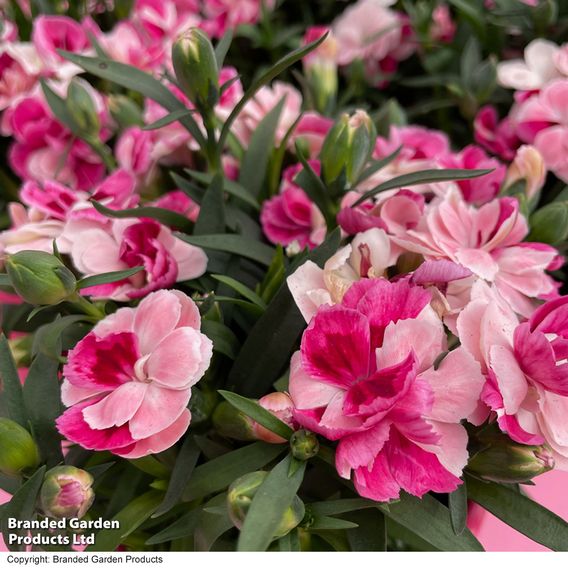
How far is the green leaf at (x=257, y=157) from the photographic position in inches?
25.2

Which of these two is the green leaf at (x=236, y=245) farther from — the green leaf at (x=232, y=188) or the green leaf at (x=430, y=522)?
the green leaf at (x=430, y=522)

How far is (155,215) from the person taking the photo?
1.82 ft

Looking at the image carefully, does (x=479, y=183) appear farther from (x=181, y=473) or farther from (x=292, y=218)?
(x=181, y=473)

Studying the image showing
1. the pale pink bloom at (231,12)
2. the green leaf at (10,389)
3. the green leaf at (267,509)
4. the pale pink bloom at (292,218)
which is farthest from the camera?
the pale pink bloom at (231,12)

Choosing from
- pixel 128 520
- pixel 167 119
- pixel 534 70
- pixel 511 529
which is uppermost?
pixel 167 119

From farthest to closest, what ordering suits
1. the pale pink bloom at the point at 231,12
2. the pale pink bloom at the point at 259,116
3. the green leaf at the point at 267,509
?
the pale pink bloom at the point at 231,12, the pale pink bloom at the point at 259,116, the green leaf at the point at 267,509

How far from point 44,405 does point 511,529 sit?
39 cm

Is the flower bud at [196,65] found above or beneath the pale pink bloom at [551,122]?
above

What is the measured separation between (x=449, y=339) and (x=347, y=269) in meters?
Answer: 0.09

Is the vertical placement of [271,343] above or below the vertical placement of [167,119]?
below

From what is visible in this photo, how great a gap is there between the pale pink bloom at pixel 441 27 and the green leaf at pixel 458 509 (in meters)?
0.68

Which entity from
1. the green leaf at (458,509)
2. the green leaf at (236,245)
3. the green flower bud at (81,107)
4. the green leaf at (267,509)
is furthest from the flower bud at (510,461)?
the green flower bud at (81,107)

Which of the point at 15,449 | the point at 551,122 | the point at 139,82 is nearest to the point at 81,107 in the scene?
the point at 139,82
